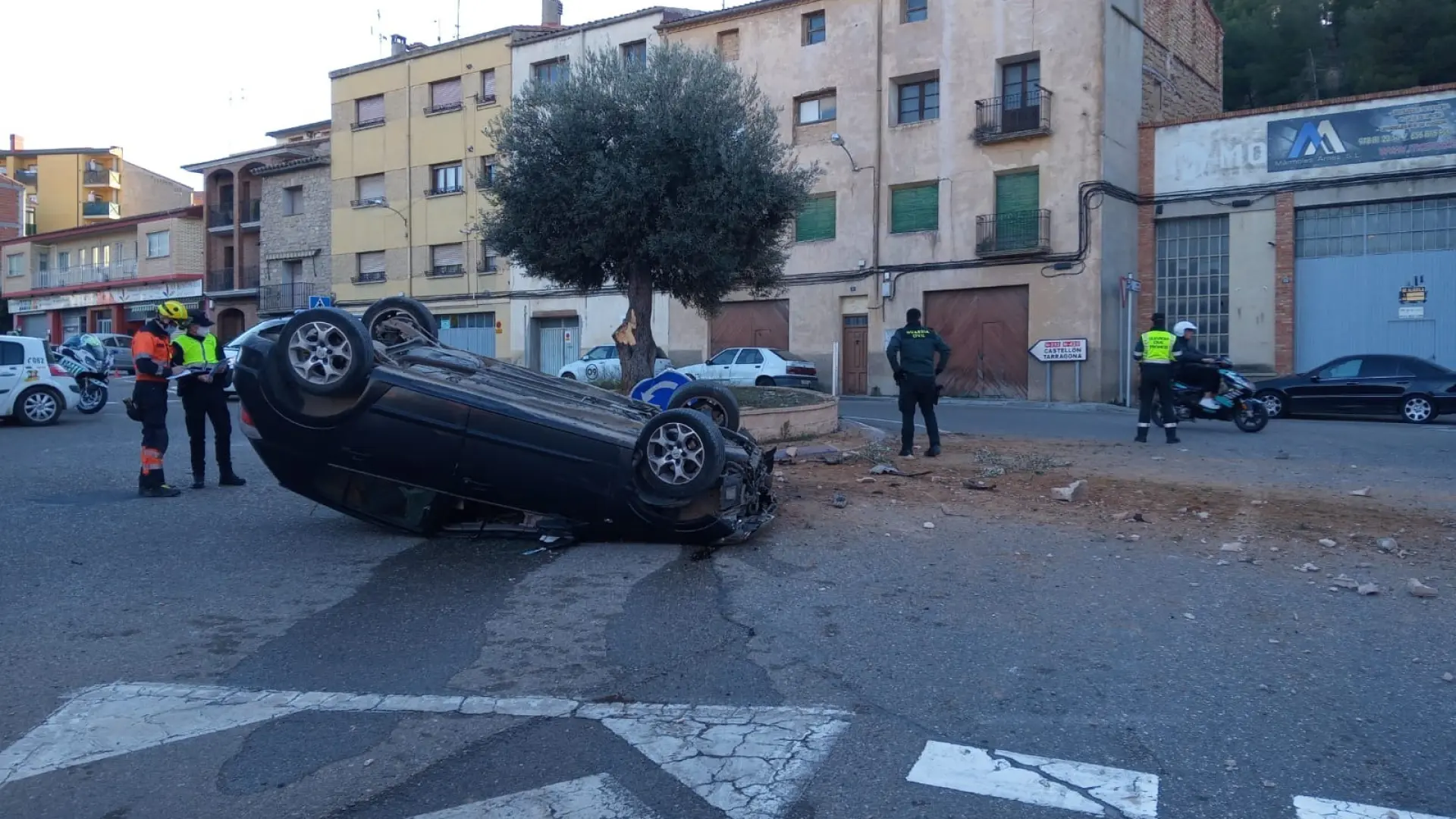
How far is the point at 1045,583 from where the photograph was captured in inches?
263

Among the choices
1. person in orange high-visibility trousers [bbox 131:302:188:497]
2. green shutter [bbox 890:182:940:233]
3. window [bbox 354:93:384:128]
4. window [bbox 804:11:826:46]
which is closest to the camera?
person in orange high-visibility trousers [bbox 131:302:188:497]

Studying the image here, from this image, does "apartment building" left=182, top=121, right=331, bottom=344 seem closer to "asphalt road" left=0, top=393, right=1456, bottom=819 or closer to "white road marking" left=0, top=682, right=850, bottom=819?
"asphalt road" left=0, top=393, right=1456, bottom=819

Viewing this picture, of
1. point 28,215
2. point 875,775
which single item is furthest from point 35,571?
point 28,215

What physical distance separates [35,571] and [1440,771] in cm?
738

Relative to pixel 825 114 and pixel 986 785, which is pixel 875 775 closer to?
pixel 986 785

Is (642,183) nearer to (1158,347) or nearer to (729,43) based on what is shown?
(1158,347)

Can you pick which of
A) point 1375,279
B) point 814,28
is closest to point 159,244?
point 814,28

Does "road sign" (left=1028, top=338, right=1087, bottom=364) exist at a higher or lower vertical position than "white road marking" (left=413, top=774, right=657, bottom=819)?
higher

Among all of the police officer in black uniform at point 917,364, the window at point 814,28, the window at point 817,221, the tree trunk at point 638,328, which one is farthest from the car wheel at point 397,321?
the window at point 814,28

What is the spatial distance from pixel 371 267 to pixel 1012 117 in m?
25.3

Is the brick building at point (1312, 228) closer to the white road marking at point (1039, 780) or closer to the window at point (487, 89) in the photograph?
the window at point (487, 89)

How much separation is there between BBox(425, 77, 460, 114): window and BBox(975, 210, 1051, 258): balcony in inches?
798

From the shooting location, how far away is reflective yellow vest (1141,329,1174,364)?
1425 centimetres

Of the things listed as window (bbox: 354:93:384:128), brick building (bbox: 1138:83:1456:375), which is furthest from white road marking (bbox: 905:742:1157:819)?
window (bbox: 354:93:384:128)
